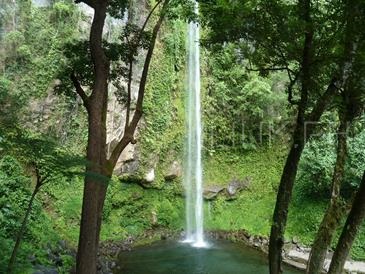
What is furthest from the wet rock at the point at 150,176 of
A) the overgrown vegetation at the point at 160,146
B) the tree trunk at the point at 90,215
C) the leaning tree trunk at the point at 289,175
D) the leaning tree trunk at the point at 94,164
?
the leaning tree trunk at the point at 289,175

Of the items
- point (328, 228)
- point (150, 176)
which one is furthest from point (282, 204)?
point (150, 176)

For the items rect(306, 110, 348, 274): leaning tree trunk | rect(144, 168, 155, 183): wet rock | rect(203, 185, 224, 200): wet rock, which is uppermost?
rect(144, 168, 155, 183): wet rock

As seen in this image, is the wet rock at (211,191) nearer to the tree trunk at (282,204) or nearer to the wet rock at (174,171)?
the wet rock at (174,171)

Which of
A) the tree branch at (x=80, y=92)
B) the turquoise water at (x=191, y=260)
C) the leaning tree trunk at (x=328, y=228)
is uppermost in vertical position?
the tree branch at (x=80, y=92)

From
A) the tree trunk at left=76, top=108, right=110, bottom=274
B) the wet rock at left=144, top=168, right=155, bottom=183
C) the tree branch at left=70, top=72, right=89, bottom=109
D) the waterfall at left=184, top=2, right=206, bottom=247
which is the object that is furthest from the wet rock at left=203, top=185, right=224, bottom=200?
the tree trunk at left=76, top=108, right=110, bottom=274

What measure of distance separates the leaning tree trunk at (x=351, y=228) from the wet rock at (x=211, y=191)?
39.6ft

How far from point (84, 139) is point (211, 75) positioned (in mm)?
6585

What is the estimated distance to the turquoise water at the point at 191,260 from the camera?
36.8ft

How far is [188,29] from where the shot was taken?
17.7 m

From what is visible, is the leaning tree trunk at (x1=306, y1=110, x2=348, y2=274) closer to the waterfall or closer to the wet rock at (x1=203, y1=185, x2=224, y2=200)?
the waterfall

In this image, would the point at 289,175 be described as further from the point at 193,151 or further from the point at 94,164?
the point at 193,151

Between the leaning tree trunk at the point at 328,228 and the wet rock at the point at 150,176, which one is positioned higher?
the wet rock at the point at 150,176

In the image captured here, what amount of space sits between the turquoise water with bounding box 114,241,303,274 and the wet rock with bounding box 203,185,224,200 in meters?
2.76

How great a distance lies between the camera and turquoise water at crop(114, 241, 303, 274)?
11.2m
